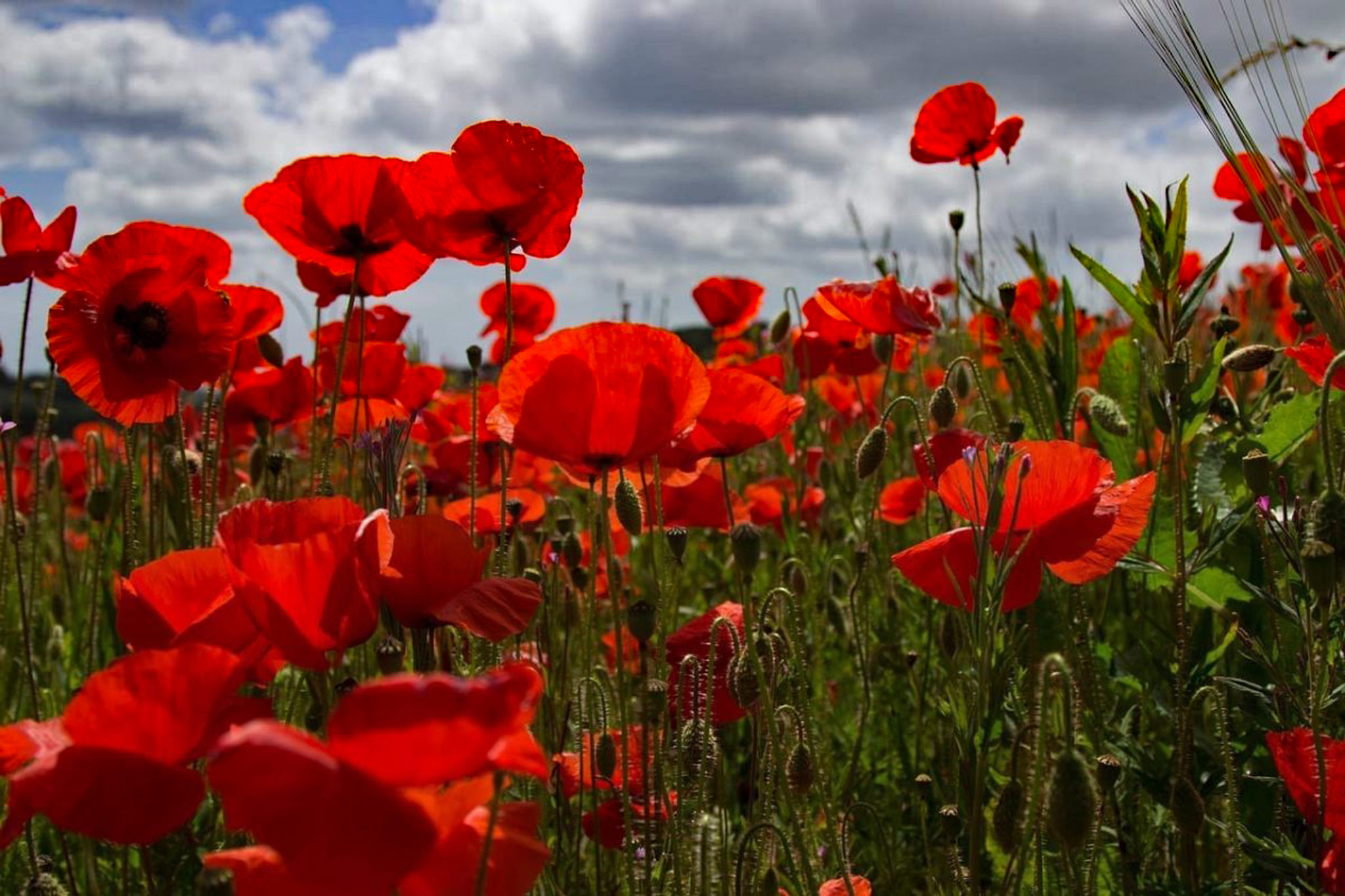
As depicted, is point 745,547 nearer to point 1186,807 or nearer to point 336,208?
point 1186,807

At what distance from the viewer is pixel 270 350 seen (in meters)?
2.75

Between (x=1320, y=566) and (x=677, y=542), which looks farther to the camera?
(x=677, y=542)

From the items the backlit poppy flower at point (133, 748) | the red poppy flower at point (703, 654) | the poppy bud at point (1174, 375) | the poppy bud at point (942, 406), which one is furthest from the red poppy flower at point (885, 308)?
the backlit poppy flower at point (133, 748)

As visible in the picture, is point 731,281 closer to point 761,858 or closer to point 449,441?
point 449,441

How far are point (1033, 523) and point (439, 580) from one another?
0.62 meters

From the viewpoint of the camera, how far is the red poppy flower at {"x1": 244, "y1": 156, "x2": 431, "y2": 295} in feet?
5.62

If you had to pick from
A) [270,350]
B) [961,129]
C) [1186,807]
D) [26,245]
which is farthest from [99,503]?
[961,129]

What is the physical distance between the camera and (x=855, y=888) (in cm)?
139

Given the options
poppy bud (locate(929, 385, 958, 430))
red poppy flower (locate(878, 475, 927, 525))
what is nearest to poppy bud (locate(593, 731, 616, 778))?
poppy bud (locate(929, 385, 958, 430))

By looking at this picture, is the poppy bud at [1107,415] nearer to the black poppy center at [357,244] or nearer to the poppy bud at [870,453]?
the poppy bud at [870,453]

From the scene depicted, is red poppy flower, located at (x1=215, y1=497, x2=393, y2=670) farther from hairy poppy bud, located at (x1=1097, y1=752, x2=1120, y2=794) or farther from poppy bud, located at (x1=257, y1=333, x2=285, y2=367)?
poppy bud, located at (x1=257, y1=333, x2=285, y2=367)

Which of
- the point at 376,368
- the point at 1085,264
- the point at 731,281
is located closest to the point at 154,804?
the point at 1085,264

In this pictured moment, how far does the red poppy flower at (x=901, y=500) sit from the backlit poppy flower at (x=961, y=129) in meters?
0.91

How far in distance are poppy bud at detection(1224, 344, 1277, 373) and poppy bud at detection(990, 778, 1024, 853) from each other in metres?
0.92
